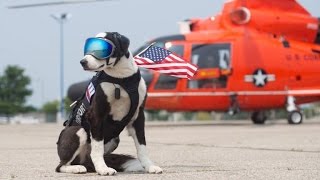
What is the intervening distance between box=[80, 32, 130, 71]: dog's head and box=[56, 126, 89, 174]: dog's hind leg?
0.74m

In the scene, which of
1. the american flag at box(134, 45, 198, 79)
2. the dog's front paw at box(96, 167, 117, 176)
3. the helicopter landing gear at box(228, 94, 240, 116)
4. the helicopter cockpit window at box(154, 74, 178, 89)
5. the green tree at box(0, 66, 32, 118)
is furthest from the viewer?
the green tree at box(0, 66, 32, 118)

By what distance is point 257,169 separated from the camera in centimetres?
610

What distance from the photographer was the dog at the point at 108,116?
545 centimetres

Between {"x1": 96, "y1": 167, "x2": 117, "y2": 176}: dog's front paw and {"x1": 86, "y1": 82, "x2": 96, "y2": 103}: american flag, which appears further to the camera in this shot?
{"x1": 86, "y1": 82, "x2": 96, "y2": 103}: american flag

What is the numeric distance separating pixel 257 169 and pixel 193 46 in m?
11.4

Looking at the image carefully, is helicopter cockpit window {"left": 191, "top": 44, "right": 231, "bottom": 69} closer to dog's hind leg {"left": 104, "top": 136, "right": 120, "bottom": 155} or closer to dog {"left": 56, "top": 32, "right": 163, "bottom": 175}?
dog's hind leg {"left": 104, "top": 136, "right": 120, "bottom": 155}

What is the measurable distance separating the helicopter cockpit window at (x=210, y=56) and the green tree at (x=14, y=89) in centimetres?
6431

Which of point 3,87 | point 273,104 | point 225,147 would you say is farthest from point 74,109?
point 3,87

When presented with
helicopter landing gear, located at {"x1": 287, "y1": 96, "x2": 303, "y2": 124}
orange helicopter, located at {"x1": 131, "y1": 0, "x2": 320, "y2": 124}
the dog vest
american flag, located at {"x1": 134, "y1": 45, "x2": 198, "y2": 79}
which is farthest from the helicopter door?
the dog vest

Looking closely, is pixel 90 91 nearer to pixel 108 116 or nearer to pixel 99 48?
pixel 108 116

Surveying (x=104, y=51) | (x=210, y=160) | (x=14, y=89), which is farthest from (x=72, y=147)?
(x=14, y=89)

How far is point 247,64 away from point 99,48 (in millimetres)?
12414

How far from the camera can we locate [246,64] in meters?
17.4

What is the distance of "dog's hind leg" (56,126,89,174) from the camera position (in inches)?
222
